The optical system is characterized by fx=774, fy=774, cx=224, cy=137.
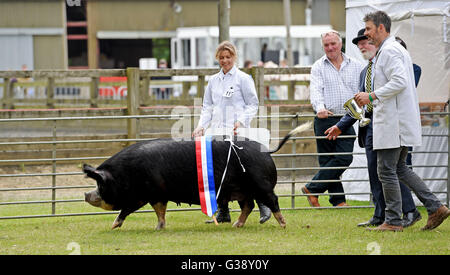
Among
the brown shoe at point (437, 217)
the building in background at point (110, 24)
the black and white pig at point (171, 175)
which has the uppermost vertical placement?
the building in background at point (110, 24)

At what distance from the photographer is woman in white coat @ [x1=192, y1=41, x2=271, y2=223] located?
772 cm

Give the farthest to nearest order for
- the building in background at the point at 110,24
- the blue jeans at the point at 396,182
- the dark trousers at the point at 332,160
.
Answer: the building in background at the point at 110,24
the dark trousers at the point at 332,160
the blue jeans at the point at 396,182

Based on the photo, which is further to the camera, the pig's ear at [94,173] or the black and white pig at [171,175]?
the black and white pig at [171,175]

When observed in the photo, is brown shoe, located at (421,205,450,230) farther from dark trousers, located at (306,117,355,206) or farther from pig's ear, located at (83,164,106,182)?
pig's ear, located at (83,164,106,182)

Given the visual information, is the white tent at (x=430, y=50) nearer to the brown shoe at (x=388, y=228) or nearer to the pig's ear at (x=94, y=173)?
the brown shoe at (x=388, y=228)

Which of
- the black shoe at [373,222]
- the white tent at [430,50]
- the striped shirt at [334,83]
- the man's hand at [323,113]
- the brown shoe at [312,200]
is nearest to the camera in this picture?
the black shoe at [373,222]

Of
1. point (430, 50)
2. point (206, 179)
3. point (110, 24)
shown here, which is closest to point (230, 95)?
point (206, 179)

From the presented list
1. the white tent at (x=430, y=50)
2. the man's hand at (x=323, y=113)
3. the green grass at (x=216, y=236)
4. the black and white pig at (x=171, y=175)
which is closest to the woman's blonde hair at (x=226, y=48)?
the black and white pig at (x=171, y=175)

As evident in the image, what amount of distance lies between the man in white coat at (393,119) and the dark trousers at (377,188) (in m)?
0.38

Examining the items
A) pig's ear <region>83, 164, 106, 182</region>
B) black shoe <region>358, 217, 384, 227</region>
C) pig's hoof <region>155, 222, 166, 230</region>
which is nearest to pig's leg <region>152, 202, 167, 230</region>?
pig's hoof <region>155, 222, 166, 230</region>

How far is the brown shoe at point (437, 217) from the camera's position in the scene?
22.6 feet

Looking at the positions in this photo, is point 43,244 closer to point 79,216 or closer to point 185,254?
point 185,254

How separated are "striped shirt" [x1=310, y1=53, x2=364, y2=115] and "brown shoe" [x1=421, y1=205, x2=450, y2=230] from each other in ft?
6.82
